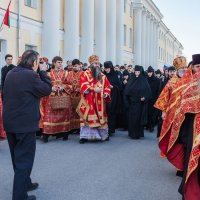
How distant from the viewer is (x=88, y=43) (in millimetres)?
24172

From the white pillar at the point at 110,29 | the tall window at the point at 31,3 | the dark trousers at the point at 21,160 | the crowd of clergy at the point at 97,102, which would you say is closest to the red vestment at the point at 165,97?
the crowd of clergy at the point at 97,102

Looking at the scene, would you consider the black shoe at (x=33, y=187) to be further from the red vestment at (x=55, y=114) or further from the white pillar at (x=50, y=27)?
the white pillar at (x=50, y=27)

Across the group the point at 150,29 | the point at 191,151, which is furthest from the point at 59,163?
the point at 150,29

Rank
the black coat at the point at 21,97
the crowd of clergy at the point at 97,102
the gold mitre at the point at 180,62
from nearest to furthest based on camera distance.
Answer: the black coat at the point at 21,97 < the gold mitre at the point at 180,62 < the crowd of clergy at the point at 97,102

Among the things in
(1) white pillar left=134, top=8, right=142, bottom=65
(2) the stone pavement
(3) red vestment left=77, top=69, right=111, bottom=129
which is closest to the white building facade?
(3) red vestment left=77, top=69, right=111, bottom=129

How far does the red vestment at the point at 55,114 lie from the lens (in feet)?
31.8

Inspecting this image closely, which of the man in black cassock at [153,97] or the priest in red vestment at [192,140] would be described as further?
the man in black cassock at [153,97]

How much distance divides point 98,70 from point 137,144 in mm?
1940

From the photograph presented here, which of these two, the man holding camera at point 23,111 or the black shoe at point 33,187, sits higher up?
the man holding camera at point 23,111

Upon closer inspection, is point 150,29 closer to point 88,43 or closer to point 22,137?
point 88,43

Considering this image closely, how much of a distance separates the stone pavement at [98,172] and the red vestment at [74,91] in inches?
46.8

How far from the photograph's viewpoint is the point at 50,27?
19.6 meters

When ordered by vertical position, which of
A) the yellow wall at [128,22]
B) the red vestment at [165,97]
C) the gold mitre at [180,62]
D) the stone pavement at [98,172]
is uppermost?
the yellow wall at [128,22]

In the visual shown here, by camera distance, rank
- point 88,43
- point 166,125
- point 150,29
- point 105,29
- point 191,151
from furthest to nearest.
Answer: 1. point 150,29
2. point 105,29
3. point 88,43
4. point 166,125
5. point 191,151
